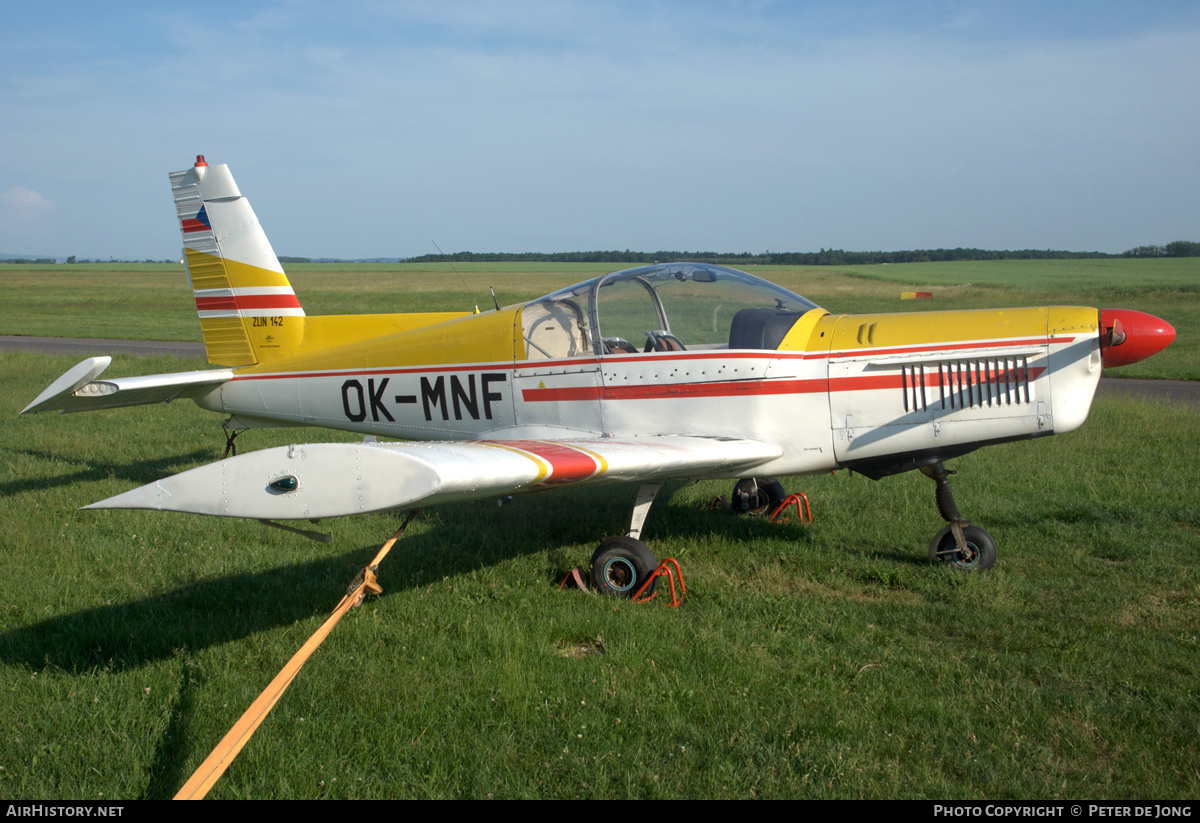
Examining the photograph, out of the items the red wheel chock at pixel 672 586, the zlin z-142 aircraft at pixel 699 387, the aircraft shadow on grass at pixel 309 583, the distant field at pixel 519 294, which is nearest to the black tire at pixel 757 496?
the zlin z-142 aircraft at pixel 699 387

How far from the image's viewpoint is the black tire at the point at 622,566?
5.10 meters

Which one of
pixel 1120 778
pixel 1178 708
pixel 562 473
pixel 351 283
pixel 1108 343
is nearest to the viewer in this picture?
pixel 1120 778

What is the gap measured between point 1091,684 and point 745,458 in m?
2.23

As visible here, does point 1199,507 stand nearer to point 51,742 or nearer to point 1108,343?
point 1108,343

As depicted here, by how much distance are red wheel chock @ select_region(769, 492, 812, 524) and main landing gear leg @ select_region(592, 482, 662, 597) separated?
1976 mm

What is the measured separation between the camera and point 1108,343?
4926 mm

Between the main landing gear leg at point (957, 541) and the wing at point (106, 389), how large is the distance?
6203 millimetres

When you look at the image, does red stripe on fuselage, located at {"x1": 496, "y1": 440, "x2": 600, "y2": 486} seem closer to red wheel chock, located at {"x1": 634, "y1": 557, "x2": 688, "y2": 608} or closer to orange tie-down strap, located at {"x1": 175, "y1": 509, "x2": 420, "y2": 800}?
red wheel chock, located at {"x1": 634, "y1": 557, "x2": 688, "y2": 608}

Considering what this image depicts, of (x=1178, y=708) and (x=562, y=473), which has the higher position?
(x=562, y=473)

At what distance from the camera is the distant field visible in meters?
28.7

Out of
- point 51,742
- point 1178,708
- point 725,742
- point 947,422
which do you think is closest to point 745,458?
point 947,422

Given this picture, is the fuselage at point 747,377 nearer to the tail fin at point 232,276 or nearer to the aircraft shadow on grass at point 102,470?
the tail fin at point 232,276

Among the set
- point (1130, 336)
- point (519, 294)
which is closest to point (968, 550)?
point (1130, 336)

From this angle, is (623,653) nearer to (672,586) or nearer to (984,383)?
(672,586)
